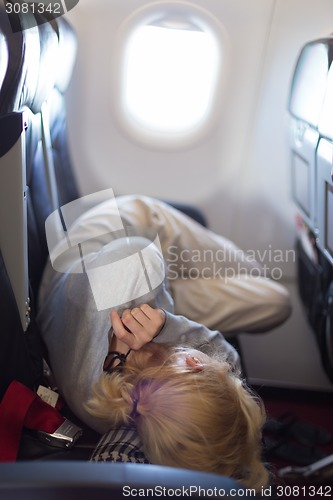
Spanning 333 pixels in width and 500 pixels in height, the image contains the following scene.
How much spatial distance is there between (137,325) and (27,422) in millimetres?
331

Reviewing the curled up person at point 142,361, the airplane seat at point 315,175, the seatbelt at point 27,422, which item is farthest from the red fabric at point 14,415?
the airplane seat at point 315,175

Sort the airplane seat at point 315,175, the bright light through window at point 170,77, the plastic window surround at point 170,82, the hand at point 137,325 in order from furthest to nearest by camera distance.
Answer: the bright light through window at point 170,77 < the plastic window surround at point 170,82 < the airplane seat at point 315,175 < the hand at point 137,325

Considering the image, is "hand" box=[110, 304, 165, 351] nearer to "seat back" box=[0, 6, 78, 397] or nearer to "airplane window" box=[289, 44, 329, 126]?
"seat back" box=[0, 6, 78, 397]

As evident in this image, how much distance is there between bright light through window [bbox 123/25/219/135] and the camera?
91.7 inches

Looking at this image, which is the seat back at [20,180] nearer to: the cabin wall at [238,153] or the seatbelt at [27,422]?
the seatbelt at [27,422]

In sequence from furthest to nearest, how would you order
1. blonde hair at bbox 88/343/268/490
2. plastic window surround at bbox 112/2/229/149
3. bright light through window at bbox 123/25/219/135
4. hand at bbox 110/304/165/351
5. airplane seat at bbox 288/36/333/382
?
bright light through window at bbox 123/25/219/135
plastic window surround at bbox 112/2/229/149
airplane seat at bbox 288/36/333/382
hand at bbox 110/304/165/351
blonde hair at bbox 88/343/268/490

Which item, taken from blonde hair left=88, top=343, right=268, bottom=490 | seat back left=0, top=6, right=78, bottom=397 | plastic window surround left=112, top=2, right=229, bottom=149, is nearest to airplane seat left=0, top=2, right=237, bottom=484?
seat back left=0, top=6, right=78, bottom=397

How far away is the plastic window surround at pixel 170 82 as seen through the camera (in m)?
2.23

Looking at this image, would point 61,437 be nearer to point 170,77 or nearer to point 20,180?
point 20,180

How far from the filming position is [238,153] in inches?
99.7

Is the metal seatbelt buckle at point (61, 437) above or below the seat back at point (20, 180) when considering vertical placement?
below

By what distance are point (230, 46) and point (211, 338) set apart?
4.67ft

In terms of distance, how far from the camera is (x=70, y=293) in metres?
1.38

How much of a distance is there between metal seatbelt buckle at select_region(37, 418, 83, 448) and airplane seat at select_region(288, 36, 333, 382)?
36.8 inches
